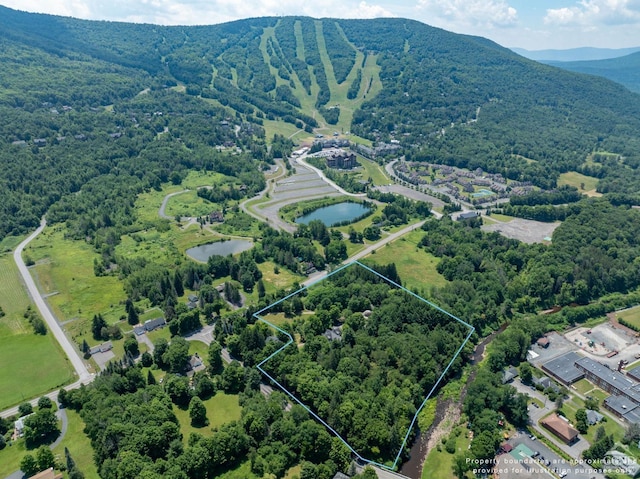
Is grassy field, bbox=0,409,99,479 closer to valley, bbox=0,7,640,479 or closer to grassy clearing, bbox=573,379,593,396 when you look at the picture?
valley, bbox=0,7,640,479

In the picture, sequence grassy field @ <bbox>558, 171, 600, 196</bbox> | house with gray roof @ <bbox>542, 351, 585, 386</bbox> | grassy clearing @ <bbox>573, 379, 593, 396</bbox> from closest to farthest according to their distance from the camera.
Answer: grassy clearing @ <bbox>573, 379, 593, 396</bbox> → house with gray roof @ <bbox>542, 351, 585, 386</bbox> → grassy field @ <bbox>558, 171, 600, 196</bbox>

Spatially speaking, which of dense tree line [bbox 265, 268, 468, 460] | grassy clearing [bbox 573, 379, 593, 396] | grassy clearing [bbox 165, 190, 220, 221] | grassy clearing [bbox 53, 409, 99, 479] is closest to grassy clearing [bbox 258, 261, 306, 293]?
dense tree line [bbox 265, 268, 468, 460]

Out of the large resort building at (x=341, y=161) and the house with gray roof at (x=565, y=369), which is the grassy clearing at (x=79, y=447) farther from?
the large resort building at (x=341, y=161)

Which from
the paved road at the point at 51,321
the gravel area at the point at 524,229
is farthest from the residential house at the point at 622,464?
the paved road at the point at 51,321

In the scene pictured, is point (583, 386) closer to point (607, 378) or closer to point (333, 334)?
point (607, 378)

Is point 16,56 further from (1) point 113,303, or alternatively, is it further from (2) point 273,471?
(2) point 273,471

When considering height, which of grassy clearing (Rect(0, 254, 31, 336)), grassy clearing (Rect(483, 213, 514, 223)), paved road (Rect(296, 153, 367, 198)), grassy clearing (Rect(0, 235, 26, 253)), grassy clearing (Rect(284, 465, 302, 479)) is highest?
grassy clearing (Rect(284, 465, 302, 479))

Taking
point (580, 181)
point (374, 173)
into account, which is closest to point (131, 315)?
point (374, 173)

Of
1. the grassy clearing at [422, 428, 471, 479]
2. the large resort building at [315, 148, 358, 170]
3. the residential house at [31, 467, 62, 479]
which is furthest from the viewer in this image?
the large resort building at [315, 148, 358, 170]
